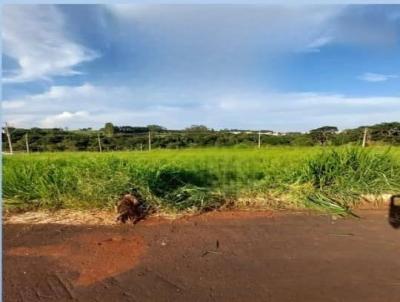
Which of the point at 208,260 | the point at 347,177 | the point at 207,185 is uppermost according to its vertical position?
the point at 347,177

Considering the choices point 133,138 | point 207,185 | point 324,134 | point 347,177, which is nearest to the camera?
point 347,177

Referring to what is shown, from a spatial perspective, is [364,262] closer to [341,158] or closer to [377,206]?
[377,206]

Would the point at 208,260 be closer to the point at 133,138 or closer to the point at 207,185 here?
the point at 207,185

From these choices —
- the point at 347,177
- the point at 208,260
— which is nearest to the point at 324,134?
the point at 347,177

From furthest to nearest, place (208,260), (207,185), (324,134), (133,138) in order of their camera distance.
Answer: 1. (133,138)
2. (324,134)
3. (207,185)
4. (208,260)

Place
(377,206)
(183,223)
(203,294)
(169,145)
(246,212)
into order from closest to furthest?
(203,294) < (183,223) < (246,212) < (377,206) < (169,145)

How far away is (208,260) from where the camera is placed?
3.13 meters

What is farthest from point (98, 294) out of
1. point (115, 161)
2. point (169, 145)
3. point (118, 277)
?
point (169, 145)

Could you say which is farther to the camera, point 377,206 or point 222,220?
point 377,206

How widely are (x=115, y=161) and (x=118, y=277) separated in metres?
2.81

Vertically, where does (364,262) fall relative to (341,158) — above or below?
below

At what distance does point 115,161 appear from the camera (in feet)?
18.0

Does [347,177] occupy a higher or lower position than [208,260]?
higher

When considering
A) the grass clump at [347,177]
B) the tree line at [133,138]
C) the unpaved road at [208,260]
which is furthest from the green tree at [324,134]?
the unpaved road at [208,260]
